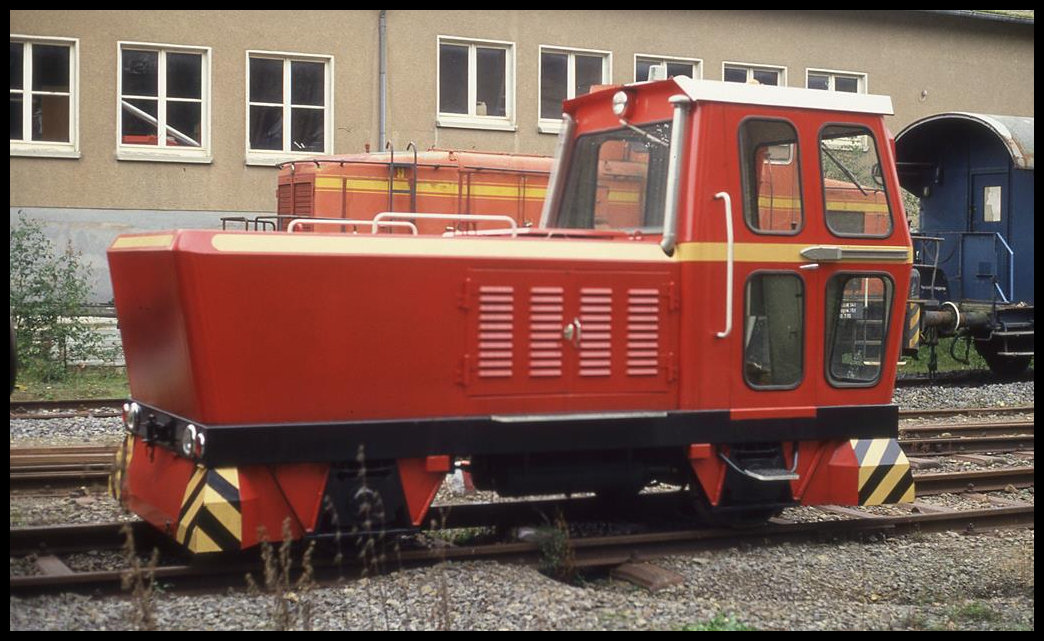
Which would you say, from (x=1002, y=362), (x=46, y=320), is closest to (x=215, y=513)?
(x=46, y=320)

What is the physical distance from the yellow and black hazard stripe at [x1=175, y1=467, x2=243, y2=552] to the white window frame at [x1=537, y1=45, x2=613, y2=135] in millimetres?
17586

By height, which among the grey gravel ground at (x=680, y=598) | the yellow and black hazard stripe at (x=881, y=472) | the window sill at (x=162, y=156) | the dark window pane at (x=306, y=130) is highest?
the dark window pane at (x=306, y=130)

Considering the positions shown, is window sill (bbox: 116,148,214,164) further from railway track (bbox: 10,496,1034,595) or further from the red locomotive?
railway track (bbox: 10,496,1034,595)

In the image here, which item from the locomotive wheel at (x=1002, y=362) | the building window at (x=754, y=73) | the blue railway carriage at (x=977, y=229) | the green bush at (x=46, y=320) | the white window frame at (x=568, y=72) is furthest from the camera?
the building window at (x=754, y=73)

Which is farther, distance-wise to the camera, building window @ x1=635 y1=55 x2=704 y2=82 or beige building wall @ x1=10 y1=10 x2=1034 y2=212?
building window @ x1=635 y1=55 x2=704 y2=82

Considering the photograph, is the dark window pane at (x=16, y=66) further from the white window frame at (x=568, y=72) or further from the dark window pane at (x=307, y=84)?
the white window frame at (x=568, y=72)

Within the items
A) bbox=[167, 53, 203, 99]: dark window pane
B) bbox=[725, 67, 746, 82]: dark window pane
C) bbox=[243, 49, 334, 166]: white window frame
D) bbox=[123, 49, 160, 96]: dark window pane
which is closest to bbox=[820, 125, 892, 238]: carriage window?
bbox=[243, 49, 334, 166]: white window frame

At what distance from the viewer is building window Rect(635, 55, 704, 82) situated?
2412cm

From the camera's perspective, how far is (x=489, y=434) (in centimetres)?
665

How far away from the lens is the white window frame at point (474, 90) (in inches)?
885

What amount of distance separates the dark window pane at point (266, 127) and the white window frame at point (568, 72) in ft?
15.7

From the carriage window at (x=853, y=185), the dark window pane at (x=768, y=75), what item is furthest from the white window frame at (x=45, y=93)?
the carriage window at (x=853, y=185)

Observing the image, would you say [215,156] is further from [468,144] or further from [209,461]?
[209,461]

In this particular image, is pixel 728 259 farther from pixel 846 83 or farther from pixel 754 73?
pixel 846 83
